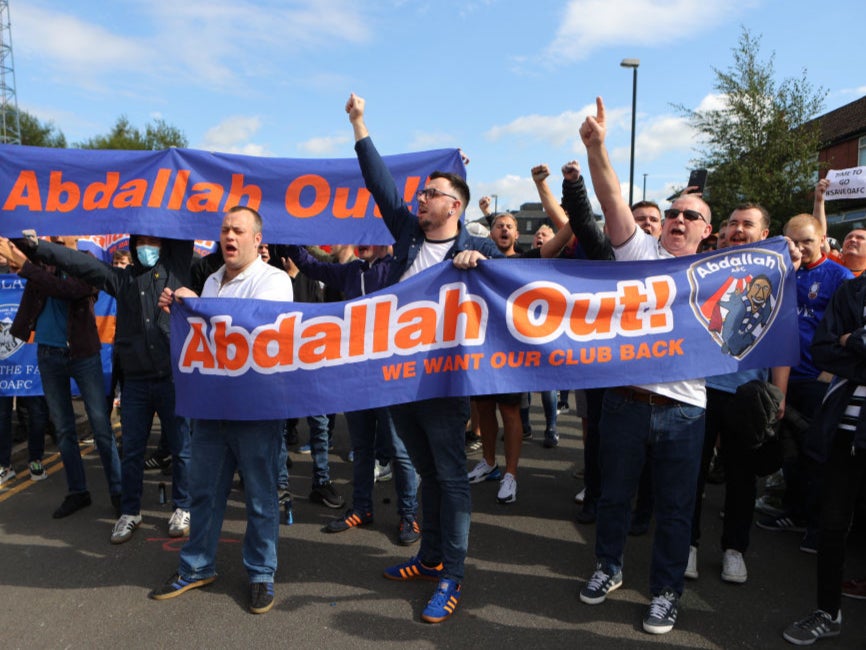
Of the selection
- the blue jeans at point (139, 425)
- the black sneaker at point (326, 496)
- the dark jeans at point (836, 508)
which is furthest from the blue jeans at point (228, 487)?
the dark jeans at point (836, 508)

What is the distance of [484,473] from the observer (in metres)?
5.74

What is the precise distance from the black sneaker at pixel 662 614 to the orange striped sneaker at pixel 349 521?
80.7 inches

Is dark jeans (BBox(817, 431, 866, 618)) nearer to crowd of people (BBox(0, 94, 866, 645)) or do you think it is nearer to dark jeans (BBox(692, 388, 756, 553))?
crowd of people (BBox(0, 94, 866, 645))

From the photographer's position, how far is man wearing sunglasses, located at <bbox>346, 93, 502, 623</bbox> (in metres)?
3.50

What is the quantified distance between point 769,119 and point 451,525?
16461 millimetres

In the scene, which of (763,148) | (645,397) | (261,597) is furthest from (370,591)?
(763,148)

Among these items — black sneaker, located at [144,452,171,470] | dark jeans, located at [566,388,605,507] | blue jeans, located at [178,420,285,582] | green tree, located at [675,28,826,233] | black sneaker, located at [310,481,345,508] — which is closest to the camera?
blue jeans, located at [178,420,285,582]

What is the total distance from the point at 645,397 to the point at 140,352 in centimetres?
→ 319

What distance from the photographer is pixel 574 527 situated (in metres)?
4.72

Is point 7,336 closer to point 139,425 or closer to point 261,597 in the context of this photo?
point 139,425

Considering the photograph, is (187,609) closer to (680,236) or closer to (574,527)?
(574,527)

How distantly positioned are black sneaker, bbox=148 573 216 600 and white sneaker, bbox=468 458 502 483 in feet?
8.35

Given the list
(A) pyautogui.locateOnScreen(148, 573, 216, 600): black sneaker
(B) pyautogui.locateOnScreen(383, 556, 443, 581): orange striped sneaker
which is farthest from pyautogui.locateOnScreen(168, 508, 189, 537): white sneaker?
(B) pyautogui.locateOnScreen(383, 556, 443, 581): orange striped sneaker

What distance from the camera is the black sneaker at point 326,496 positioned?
5102 millimetres
